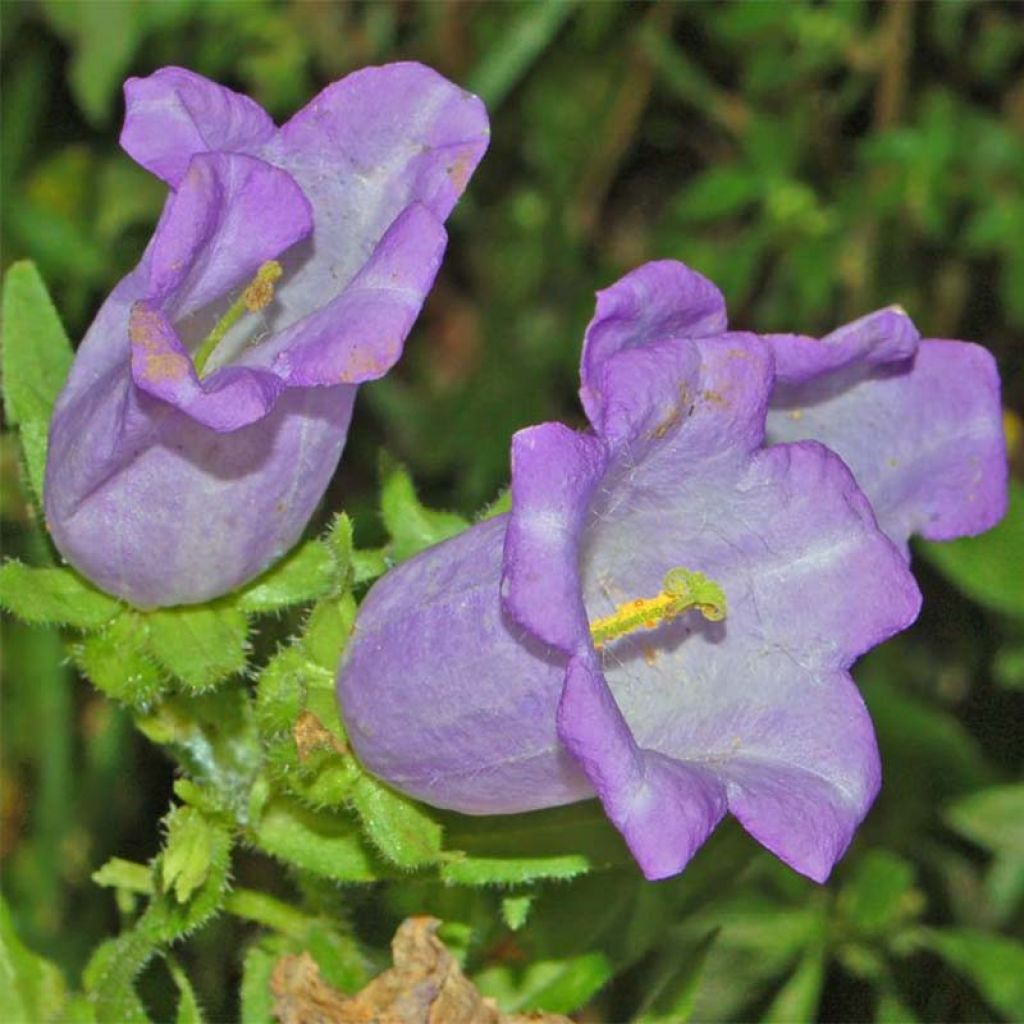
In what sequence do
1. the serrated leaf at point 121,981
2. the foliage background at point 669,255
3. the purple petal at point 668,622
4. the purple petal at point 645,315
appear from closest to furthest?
the purple petal at point 668,622, the purple petal at point 645,315, the serrated leaf at point 121,981, the foliage background at point 669,255

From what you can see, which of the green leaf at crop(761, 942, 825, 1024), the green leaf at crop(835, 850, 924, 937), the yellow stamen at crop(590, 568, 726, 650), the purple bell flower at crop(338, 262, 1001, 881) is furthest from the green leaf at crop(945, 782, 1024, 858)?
the yellow stamen at crop(590, 568, 726, 650)

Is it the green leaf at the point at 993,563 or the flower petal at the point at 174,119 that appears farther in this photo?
the green leaf at the point at 993,563

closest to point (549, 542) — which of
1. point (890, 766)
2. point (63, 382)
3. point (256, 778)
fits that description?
→ point (256, 778)

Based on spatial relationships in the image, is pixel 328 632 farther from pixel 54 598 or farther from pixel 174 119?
pixel 174 119

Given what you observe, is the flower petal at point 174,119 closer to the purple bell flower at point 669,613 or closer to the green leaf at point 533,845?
the purple bell flower at point 669,613

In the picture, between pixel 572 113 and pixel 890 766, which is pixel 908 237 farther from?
pixel 890 766

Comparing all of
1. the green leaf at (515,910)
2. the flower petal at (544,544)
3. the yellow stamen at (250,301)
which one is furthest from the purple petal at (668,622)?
the yellow stamen at (250,301)

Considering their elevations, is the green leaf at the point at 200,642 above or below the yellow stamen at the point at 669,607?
below
